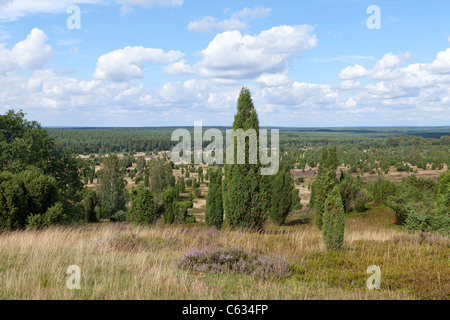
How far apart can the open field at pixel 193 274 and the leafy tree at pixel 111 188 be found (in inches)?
1604

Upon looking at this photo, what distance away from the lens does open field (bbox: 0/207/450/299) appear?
537 cm

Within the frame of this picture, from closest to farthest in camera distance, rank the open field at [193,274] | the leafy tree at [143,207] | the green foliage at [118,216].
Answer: the open field at [193,274] → the leafy tree at [143,207] → the green foliage at [118,216]

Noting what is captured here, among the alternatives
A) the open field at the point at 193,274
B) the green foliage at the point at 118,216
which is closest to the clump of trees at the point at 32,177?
the open field at the point at 193,274

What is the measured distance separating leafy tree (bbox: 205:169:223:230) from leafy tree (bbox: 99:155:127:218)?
3111cm

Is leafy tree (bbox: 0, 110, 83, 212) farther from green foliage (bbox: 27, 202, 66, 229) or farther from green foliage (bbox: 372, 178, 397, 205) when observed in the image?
green foliage (bbox: 372, 178, 397, 205)

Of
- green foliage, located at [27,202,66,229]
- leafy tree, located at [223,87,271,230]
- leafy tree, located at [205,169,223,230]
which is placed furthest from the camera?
leafy tree, located at [205,169,223,230]

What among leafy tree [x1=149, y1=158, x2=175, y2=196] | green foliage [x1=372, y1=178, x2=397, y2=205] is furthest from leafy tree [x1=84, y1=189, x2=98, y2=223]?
green foliage [x1=372, y1=178, x2=397, y2=205]

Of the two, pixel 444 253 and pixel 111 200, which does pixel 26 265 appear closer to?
pixel 444 253

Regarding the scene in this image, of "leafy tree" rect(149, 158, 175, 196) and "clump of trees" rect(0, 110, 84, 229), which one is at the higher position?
"clump of trees" rect(0, 110, 84, 229)

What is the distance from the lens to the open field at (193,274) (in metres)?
5.37

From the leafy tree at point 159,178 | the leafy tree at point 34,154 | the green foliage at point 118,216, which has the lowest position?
the green foliage at point 118,216

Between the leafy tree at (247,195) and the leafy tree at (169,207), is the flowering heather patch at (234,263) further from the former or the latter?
the leafy tree at (169,207)
